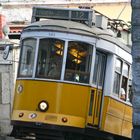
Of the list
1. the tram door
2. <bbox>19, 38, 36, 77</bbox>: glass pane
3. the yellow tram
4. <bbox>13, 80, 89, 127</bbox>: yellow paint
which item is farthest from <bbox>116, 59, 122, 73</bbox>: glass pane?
<bbox>19, 38, 36, 77</bbox>: glass pane

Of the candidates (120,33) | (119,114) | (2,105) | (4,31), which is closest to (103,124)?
(119,114)

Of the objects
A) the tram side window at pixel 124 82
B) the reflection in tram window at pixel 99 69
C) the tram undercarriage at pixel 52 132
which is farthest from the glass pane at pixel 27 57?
the tram side window at pixel 124 82

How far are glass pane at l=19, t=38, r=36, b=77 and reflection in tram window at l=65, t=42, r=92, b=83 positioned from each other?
80 centimetres

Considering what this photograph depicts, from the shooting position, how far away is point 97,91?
1209 cm

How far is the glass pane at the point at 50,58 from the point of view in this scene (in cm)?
1180

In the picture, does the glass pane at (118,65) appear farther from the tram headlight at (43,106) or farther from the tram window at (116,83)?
the tram headlight at (43,106)

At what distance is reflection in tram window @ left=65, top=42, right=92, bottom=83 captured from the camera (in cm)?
1180

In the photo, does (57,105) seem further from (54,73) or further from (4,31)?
(4,31)

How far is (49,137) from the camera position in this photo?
1166 cm

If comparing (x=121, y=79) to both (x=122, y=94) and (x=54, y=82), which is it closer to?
(x=122, y=94)

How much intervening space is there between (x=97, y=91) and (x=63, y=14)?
2055mm

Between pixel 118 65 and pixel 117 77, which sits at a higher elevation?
pixel 118 65

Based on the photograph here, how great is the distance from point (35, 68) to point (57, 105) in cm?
93

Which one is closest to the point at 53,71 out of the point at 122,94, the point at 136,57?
the point at 122,94
